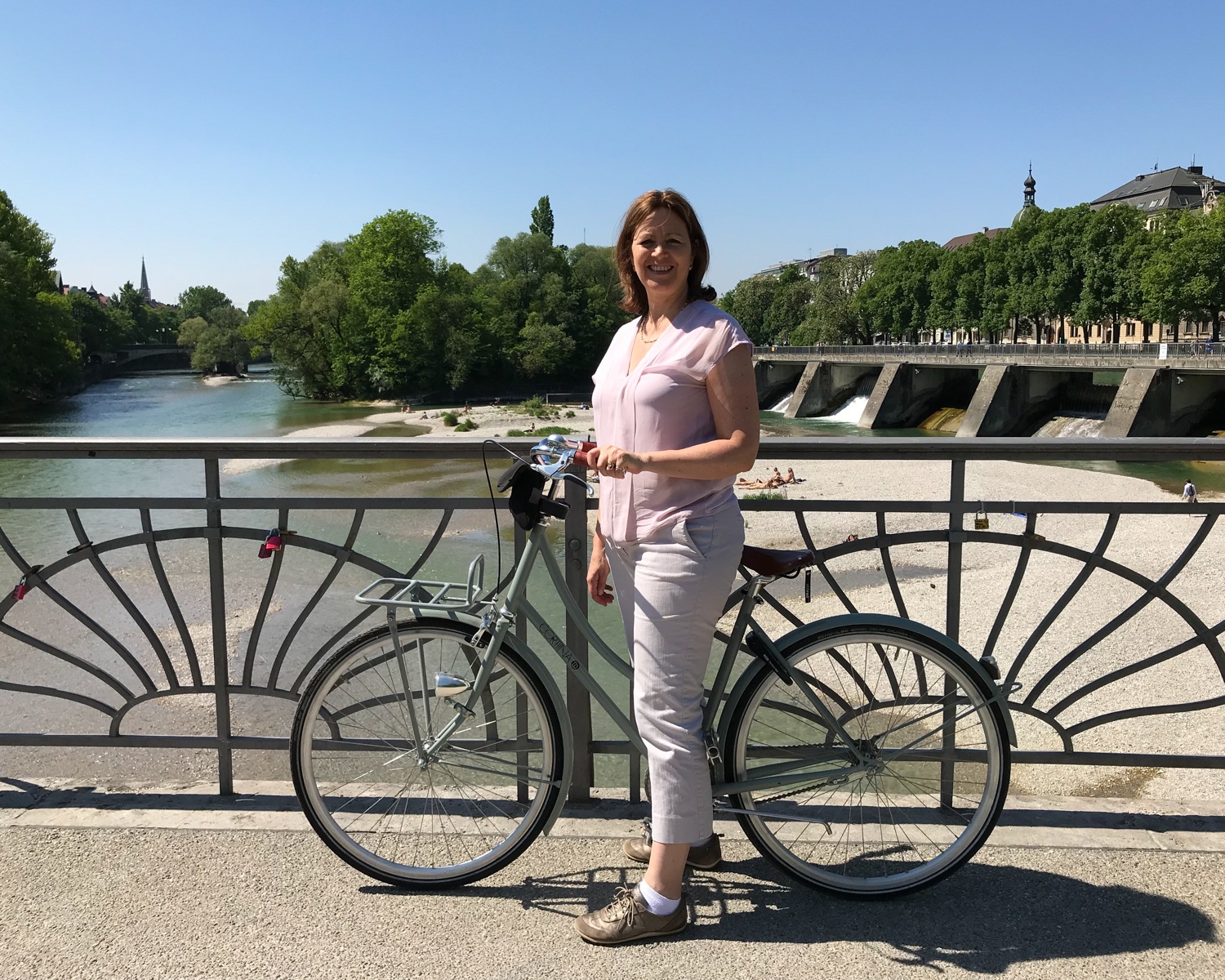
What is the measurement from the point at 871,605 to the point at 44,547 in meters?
15.7

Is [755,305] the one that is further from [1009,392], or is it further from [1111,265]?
[1009,392]

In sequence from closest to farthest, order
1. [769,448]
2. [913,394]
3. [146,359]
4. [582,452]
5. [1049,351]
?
→ [582,452] → [769,448] → [1049,351] → [913,394] → [146,359]

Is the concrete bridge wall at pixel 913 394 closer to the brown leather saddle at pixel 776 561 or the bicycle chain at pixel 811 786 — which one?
the bicycle chain at pixel 811 786

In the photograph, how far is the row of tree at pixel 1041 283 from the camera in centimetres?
4922

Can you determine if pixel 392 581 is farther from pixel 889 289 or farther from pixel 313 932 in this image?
pixel 889 289

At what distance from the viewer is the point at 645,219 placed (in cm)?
250

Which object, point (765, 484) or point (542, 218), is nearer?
point (765, 484)

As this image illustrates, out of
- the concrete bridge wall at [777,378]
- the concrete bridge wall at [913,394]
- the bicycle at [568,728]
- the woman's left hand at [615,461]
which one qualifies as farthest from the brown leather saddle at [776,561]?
the concrete bridge wall at [777,378]

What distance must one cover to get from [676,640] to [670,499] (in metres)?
0.35

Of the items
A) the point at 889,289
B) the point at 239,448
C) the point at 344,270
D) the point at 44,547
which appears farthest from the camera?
the point at 889,289

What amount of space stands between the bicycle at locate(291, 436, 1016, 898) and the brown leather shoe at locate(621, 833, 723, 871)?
0.14m

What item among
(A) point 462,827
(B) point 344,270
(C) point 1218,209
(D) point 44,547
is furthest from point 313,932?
(B) point 344,270

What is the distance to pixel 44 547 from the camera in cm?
1955

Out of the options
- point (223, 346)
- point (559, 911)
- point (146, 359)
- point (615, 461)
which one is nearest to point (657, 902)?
point (559, 911)
